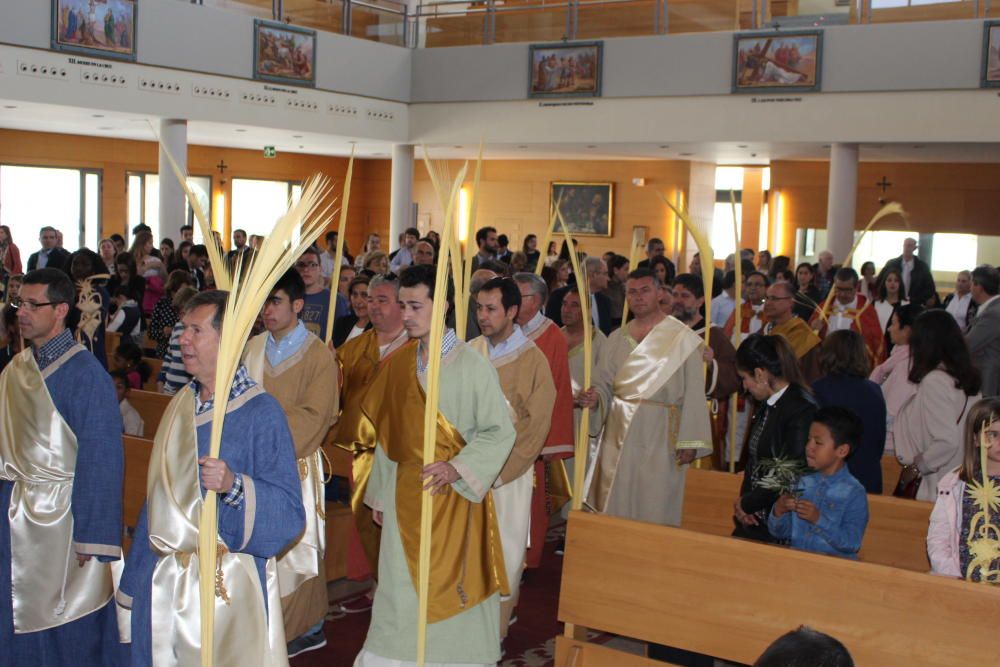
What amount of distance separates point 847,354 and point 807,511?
1.56 m

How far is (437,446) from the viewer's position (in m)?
4.03

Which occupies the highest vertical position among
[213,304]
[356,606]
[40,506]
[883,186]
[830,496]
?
[883,186]

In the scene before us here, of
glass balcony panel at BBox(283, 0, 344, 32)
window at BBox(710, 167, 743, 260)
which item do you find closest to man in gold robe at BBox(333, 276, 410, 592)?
glass balcony panel at BBox(283, 0, 344, 32)

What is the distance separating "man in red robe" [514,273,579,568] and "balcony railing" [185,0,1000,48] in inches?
426

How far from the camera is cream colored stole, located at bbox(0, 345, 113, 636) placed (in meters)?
3.88

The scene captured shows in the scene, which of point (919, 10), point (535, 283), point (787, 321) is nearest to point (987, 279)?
point (787, 321)

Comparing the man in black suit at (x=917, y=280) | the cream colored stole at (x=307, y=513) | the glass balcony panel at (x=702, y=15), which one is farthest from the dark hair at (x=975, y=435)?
the glass balcony panel at (x=702, y=15)

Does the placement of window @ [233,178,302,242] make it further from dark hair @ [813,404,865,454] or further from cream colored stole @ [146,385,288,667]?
cream colored stole @ [146,385,288,667]

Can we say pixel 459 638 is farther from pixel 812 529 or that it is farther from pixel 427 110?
pixel 427 110

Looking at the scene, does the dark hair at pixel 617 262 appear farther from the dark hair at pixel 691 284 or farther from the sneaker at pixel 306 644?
the sneaker at pixel 306 644

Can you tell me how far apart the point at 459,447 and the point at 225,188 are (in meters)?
20.2

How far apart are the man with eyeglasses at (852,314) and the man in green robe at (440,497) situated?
497 centimetres

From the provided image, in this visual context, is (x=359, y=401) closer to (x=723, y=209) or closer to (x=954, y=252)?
(x=954, y=252)

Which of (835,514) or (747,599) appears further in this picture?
(835,514)
